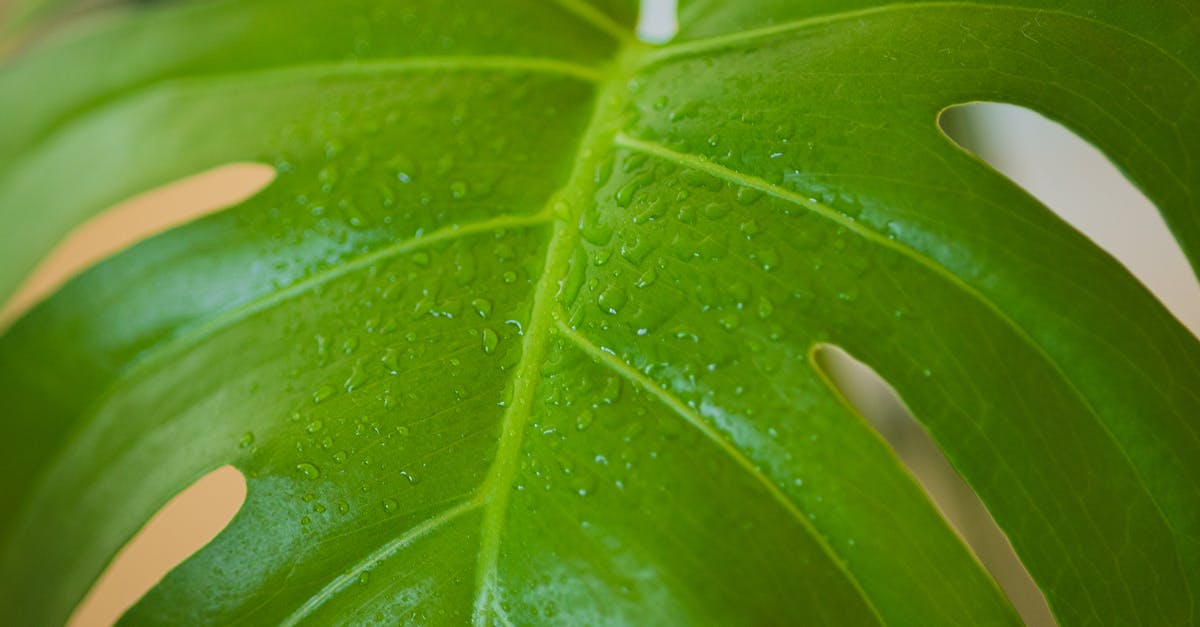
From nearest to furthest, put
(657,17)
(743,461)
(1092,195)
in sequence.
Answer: (743,461)
(1092,195)
(657,17)

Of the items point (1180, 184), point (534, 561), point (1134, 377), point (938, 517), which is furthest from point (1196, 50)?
point (534, 561)

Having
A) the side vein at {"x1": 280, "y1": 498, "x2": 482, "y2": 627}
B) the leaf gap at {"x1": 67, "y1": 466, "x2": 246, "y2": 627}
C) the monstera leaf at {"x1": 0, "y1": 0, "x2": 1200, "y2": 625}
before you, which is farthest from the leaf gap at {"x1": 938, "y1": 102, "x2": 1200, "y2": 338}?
the leaf gap at {"x1": 67, "y1": 466, "x2": 246, "y2": 627}

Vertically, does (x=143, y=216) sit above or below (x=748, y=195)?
above

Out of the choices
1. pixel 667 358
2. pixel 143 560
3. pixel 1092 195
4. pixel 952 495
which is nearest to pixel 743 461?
pixel 667 358

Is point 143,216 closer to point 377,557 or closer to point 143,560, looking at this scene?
point 143,560

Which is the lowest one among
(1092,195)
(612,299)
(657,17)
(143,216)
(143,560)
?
(612,299)

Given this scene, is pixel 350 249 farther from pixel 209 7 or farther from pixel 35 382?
pixel 209 7

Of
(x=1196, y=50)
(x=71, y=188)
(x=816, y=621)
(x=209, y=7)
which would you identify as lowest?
(x=816, y=621)

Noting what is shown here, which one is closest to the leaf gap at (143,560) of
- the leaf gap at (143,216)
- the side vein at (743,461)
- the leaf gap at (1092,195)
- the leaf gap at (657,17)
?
the leaf gap at (143,216)
